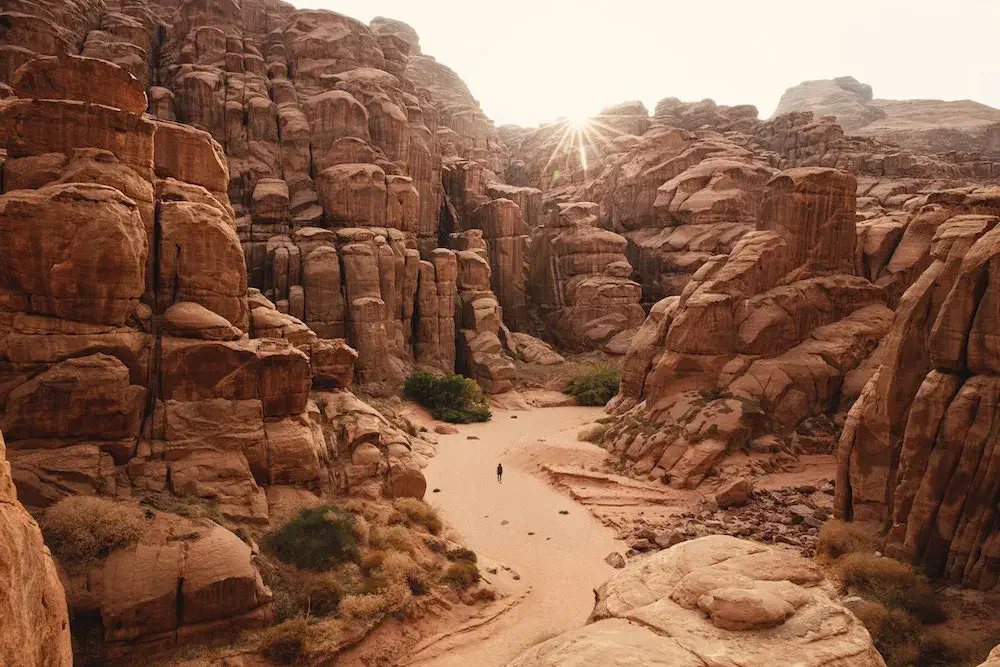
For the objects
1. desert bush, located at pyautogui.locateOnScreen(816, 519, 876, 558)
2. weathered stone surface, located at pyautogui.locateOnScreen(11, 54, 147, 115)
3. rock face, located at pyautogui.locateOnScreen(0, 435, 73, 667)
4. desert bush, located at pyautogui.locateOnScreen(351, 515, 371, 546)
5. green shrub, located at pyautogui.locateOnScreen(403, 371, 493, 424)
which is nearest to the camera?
rock face, located at pyautogui.locateOnScreen(0, 435, 73, 667)

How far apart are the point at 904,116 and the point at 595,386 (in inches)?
3825

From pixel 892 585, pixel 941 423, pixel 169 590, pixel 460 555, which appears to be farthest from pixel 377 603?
pixel 941 423

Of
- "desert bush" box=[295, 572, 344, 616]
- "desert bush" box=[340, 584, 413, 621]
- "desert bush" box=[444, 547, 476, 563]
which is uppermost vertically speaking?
"desert bush" box=[295, 572, 344, 616]

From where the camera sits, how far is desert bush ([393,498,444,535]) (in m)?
21.2

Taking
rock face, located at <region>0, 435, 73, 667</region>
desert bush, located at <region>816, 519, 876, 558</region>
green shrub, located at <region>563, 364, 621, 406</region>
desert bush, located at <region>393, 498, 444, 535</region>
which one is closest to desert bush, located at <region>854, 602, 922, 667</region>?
desert bush, located at <region>816, 519, 876, 558</region>

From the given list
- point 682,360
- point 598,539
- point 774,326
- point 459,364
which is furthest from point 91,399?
point 459,364

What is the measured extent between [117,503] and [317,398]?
8903 mm

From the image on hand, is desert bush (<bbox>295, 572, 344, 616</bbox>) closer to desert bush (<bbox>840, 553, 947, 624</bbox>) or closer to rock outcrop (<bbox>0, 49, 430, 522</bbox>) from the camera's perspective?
rock outcrop (<bbox>0, 49, 430, 522</bbox>)

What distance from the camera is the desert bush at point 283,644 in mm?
14172

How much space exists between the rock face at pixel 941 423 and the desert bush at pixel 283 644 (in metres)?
16.1

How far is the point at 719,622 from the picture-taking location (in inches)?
345

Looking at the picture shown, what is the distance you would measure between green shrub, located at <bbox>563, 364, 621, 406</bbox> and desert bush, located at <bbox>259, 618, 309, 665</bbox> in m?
35.5

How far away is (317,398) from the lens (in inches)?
929

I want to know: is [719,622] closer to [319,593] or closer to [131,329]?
[319,593]
